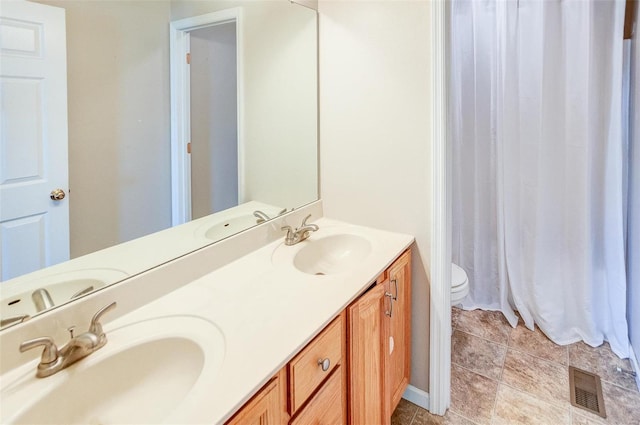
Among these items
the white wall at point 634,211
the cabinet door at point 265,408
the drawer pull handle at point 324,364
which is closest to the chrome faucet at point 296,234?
the drawer pull handle at point 324,364

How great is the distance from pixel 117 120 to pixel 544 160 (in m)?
2.21

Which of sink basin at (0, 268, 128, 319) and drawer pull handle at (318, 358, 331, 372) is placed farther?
drawer pull handle at (318, 358, 331, 372)

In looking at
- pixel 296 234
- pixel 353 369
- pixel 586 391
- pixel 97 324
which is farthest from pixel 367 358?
pixel 586 391

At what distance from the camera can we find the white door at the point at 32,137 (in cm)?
86

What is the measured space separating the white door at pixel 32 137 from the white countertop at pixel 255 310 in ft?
0.88

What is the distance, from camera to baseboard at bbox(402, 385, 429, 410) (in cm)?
168

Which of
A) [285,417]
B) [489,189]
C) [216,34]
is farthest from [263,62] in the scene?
[489,189]

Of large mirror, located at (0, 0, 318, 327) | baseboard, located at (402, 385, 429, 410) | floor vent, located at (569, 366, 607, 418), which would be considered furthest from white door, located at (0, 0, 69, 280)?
floor vent, located at (569, 366, 607, 418)

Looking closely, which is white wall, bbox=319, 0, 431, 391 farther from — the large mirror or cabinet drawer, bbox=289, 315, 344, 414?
cabinet drawer, bbox=289, 315, 344, 414

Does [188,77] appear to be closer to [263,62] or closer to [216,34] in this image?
[216,34]

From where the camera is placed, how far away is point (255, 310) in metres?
1.04

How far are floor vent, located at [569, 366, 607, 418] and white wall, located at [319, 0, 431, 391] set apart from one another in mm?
733

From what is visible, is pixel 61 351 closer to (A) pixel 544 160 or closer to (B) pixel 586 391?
(B) pixel 586 391

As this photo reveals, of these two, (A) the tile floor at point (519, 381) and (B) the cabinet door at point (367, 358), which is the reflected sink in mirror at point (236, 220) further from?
(A) the tile floor at point (519, 381)
